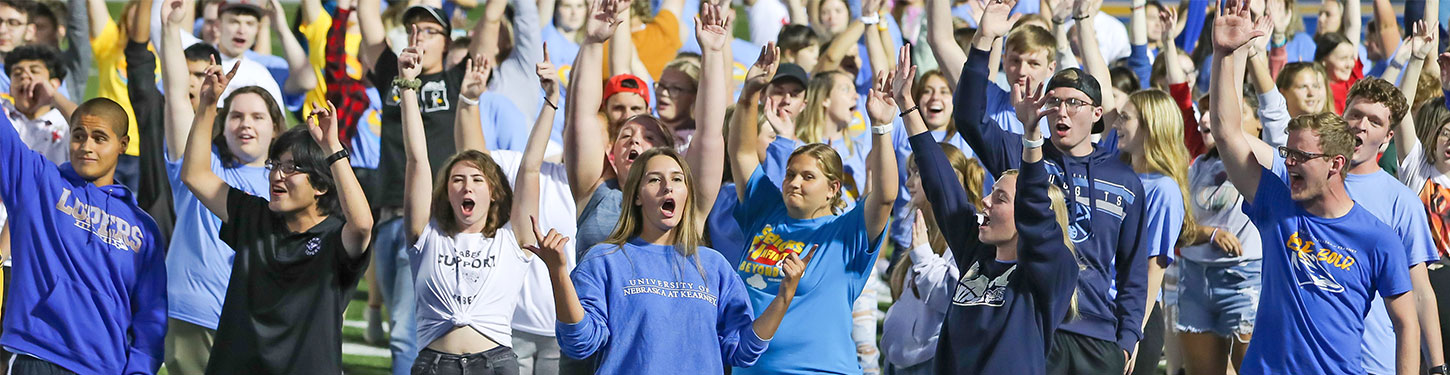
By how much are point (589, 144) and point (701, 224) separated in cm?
57

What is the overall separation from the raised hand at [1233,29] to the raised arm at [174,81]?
3.81m

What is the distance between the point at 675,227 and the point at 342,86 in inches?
198

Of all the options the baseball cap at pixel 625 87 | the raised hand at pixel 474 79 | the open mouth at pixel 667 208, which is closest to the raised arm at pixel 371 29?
the baseball cap at pixel 625 87

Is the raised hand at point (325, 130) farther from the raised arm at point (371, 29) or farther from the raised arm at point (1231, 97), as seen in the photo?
the raised arm at point (371, 29)

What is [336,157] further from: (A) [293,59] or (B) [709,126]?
(A) [293,59]

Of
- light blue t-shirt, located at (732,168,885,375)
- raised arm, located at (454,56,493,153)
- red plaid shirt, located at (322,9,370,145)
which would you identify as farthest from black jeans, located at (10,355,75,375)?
red plaid shirt, located at (322,9,370,145)

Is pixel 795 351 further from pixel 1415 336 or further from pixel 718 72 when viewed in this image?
pixel 1415 336

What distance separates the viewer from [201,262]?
21.6 feet

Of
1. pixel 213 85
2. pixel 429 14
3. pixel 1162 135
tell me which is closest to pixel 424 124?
pixel 429 14

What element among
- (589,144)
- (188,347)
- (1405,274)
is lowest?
(188,347)

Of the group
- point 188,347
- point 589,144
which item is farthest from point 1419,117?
point 188,347

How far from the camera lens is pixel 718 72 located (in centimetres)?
553

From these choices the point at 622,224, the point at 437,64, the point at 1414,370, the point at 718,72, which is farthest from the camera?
the point at 437,64

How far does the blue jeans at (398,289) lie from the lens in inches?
268
